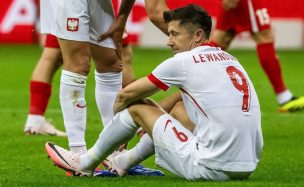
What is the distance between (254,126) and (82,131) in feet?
4.21

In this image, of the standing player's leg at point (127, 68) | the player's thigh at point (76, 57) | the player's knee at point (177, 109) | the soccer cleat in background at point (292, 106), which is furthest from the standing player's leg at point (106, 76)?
the soccer cleat in background at point (292, 106)

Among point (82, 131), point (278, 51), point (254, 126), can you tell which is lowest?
point (278, 51)

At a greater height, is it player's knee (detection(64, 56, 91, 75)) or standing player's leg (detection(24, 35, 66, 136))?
player's knee (detection(64, 56, 91, 75))

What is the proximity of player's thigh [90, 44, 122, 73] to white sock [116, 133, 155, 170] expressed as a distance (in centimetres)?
81

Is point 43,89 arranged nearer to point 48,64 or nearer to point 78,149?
point 48,64

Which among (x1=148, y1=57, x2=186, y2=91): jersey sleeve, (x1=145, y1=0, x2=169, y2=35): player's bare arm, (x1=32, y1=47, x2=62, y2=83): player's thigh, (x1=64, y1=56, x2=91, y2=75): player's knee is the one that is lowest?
(x1=32, y1=47, x2=62, y2=83): player's thigh

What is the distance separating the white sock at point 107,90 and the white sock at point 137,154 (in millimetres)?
714

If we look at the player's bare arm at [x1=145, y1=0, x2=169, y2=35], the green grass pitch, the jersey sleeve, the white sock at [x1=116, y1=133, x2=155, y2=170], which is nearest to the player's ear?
the jersey sleeve

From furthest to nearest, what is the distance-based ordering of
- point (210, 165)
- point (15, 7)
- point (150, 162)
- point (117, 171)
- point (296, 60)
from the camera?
point (15, 7)
point (296, 60)
point (150, 162)
point (117, 171)
point (210, 165)

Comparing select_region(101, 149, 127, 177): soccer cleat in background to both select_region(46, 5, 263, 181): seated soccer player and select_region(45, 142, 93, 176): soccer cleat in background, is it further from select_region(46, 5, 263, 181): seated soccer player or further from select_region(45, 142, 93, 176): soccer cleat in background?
select_region(46, 5, 263, 181): seated soccer player

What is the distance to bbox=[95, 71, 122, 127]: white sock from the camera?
6.88 meters

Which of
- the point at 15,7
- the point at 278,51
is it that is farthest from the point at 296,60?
the point at 15,7

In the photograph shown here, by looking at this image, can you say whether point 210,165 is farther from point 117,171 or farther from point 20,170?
point 20,170

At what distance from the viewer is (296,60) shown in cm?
1675
